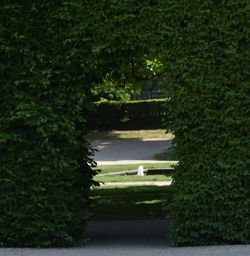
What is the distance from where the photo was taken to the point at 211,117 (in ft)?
27.2

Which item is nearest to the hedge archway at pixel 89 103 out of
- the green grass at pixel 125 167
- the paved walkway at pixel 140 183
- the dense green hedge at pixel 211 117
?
the dense green hedge at pixel 211 117

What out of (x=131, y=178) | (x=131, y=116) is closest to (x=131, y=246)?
(x=131, y=178)

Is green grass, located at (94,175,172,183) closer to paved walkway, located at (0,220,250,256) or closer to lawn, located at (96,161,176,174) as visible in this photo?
lawn, located at (96,161,176,174)

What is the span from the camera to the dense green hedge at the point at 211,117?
824 centimetres

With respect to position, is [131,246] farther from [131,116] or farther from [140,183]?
[131,116]

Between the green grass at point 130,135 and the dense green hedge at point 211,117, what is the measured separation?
2585 centimetres

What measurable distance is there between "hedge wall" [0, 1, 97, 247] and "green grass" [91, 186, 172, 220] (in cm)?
329

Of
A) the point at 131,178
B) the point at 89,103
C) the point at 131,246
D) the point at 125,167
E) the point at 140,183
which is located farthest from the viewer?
the point at 125,167

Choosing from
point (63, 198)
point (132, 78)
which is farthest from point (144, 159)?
point (63, 198)

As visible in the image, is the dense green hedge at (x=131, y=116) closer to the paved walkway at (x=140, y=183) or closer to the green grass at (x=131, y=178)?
the green grass at (x=131, y=178)

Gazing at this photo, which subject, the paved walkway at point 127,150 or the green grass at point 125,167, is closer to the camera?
the green grass at point 125,167

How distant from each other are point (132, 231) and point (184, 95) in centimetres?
337

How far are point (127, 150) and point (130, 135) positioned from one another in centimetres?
528

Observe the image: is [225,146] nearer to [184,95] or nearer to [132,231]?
[184,95]
